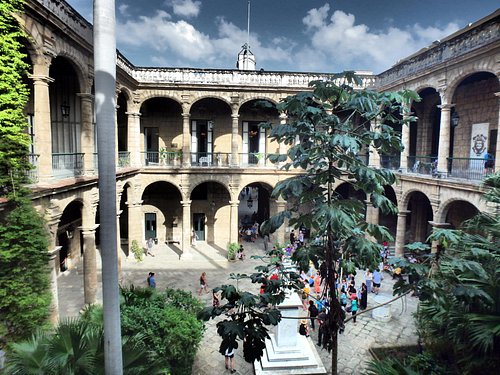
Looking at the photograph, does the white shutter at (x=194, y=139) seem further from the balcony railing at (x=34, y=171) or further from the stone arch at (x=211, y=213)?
the balcony railing at (x=34, y=171)

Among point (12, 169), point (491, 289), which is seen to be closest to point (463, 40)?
point (491, 289)

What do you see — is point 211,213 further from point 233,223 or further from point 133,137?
point 133,137

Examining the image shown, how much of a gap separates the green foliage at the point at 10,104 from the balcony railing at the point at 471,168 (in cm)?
1474

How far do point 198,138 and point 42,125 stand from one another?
11.9 m

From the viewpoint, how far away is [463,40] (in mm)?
12500

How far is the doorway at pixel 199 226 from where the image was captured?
21.9 metres

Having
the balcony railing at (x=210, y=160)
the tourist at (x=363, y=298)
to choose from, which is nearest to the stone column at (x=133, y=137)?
the balcony railing at (x=210, y=160)

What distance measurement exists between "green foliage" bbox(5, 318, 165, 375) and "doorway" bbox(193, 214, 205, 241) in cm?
1665

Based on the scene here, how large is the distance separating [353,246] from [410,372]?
7.58 feet

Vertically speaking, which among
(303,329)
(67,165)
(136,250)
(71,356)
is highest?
(67,165)

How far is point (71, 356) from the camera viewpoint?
4637 mm

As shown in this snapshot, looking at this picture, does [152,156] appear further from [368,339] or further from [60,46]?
[368,339]

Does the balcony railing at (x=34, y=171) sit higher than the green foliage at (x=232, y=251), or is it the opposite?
the balcony railing at (x=34, y=171)

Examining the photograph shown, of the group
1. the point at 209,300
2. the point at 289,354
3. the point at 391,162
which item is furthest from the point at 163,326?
the point at 391,162
